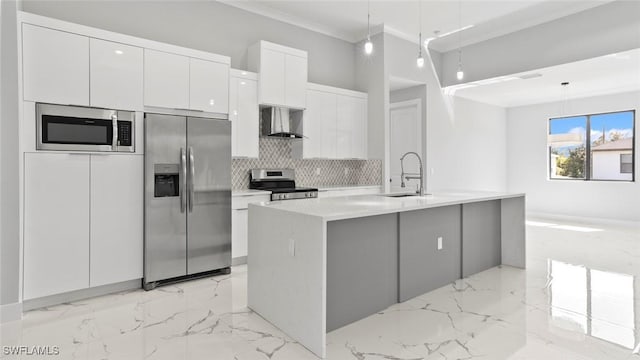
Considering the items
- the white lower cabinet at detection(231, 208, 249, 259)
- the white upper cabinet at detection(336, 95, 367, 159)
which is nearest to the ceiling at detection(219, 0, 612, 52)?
the white upper cabinet at detection(336, 95, 367, 159)

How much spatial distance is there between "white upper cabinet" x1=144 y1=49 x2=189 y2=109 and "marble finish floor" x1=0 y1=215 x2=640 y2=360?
1.86 metres

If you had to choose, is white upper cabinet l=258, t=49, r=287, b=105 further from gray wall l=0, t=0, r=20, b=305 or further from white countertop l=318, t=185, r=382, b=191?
gray wall l=0, t=0, r=20, b=305

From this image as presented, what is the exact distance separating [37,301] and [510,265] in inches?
189

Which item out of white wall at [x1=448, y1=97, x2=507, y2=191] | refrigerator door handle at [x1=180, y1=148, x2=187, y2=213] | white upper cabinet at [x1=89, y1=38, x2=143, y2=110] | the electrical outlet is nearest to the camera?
the electrical outlet

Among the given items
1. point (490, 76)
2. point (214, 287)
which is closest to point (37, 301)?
point (214, 287)

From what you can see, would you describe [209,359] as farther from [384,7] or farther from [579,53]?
[579,53]

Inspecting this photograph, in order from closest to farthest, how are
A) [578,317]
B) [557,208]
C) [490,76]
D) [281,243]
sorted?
[281,243] < [578,317] < [490,76] < [557,208]

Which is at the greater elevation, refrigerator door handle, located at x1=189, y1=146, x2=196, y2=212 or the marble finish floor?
refrigerator door handle, located at x1=189, y1=146, x2=196, y2=212

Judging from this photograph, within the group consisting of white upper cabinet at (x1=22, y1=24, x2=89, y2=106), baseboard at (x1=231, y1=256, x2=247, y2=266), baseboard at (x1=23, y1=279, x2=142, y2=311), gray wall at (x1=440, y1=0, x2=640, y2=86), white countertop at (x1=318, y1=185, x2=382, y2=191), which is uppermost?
gray wall at (x1=440, y1=0, x2=640, y2=86)

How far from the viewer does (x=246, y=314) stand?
290cm

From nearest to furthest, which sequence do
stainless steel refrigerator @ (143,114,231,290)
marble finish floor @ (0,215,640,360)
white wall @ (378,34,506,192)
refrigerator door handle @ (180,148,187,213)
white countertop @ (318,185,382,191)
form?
marble finish floor @ (0,215,640,360) < stainless steel refrigerator @ (143,114,231,290) < refrigerator door handle @ (180,148,187,213) < white countertop @ (318,185,382,191) < white wall @ (378,34,506,192)

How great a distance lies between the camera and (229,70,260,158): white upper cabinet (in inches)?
171

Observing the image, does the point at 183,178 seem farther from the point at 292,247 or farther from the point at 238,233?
the point at 292,247

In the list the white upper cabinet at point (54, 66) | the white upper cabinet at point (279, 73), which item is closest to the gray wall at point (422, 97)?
the white upper cabinet at point (279, 73)
